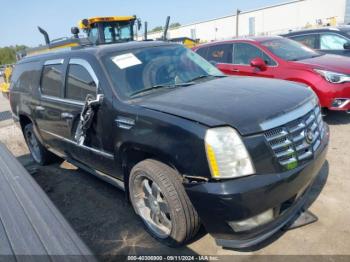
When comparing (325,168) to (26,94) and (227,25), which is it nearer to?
(26,94)

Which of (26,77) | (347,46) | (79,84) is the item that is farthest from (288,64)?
(26,77)

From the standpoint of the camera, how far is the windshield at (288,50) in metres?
6.11

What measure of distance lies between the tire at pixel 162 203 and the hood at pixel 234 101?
1.69 ft

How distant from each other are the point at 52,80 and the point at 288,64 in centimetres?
410

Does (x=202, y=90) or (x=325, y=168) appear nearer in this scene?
(x=202, y=90)

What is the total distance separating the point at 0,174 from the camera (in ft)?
10.9

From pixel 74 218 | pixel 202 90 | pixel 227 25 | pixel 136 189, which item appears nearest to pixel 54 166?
pixel 74 218

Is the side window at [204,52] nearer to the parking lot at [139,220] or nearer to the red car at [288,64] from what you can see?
the red car at [288,64]

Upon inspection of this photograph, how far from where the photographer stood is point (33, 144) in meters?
5.65

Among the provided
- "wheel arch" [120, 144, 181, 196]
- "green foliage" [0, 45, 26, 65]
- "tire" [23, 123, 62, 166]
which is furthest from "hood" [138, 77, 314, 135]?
"green foliage" [0, 45, 26, 65]

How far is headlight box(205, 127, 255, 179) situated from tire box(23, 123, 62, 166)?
381 centimetres

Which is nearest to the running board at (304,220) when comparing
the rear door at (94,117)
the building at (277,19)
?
the rear door at (94,117)

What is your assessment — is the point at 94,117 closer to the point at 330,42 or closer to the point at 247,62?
the point at 247,62

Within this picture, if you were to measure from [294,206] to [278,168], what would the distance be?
1.73ft
